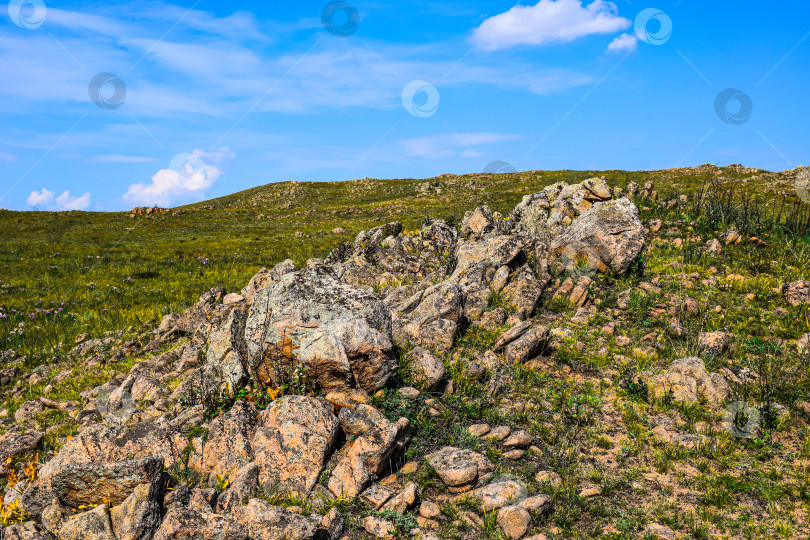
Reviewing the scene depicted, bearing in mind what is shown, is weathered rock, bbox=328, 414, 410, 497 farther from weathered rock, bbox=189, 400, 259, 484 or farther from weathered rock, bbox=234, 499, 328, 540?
weathered rock, bbox=189, 400, 259, 484

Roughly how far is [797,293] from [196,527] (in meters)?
12.1

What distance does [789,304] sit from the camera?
10.2 metres

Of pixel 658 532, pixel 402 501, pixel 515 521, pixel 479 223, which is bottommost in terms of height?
pixel 658 532

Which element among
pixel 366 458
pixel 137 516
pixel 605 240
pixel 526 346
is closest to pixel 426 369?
pixel 526 346

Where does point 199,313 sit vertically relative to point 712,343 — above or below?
above

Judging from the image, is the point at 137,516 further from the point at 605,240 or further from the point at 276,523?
the point at 605,240

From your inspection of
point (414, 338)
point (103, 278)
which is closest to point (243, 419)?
point (414, 338)

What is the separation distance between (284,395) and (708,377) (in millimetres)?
6775

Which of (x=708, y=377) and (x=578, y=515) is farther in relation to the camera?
(x=708, y=377)

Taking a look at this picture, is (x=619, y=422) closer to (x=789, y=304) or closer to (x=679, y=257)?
(x=789, y=304)

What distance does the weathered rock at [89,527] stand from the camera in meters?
5.22

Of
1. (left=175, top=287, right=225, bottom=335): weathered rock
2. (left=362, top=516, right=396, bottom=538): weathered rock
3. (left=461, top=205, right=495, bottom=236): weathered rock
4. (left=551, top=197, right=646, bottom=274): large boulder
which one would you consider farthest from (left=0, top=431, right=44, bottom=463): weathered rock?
(left=461, top=205, right=495, bottom=236): weathered rock

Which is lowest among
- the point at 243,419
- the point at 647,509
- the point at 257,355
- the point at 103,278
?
the point at 647,509

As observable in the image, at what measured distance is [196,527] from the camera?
5039mm
